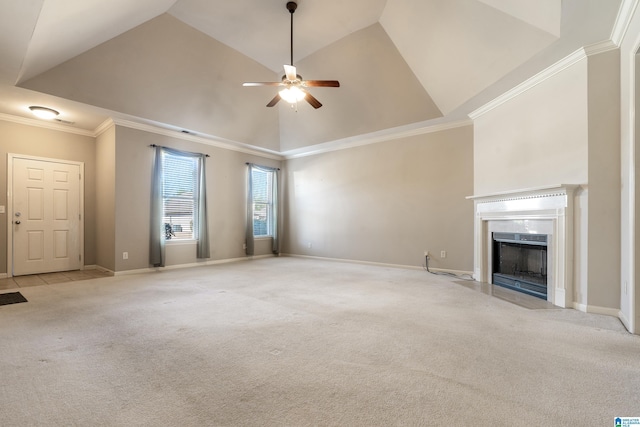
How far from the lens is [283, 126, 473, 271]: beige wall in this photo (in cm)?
549

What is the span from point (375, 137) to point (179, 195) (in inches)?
177

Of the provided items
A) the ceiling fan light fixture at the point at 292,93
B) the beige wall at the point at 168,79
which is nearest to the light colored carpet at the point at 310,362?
the ceiling fan light fixture at the point at 292,93

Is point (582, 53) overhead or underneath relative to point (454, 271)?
overhead

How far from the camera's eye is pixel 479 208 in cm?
495

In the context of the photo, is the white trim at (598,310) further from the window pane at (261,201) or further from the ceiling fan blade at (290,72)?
the window pane at (261,201)

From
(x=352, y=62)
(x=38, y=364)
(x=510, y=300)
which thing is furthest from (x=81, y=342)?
(x=352, y=62)

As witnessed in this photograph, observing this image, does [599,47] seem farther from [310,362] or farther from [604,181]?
[310,362]

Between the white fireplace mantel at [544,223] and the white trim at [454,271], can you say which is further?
the white trim at [454,271]

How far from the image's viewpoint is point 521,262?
4273 mm

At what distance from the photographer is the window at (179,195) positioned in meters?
6.01

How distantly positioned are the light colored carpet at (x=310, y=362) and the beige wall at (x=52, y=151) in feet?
8.43

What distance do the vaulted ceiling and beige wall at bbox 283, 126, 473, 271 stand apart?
71cm

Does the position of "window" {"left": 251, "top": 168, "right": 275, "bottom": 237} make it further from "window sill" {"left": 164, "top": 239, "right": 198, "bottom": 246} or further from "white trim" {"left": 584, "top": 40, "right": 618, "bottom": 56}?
"white trim" {"left": 584, "top": 40, "right": 618, "bottom": 56}

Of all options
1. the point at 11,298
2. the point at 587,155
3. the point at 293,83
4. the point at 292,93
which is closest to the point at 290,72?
the point at 293,83
